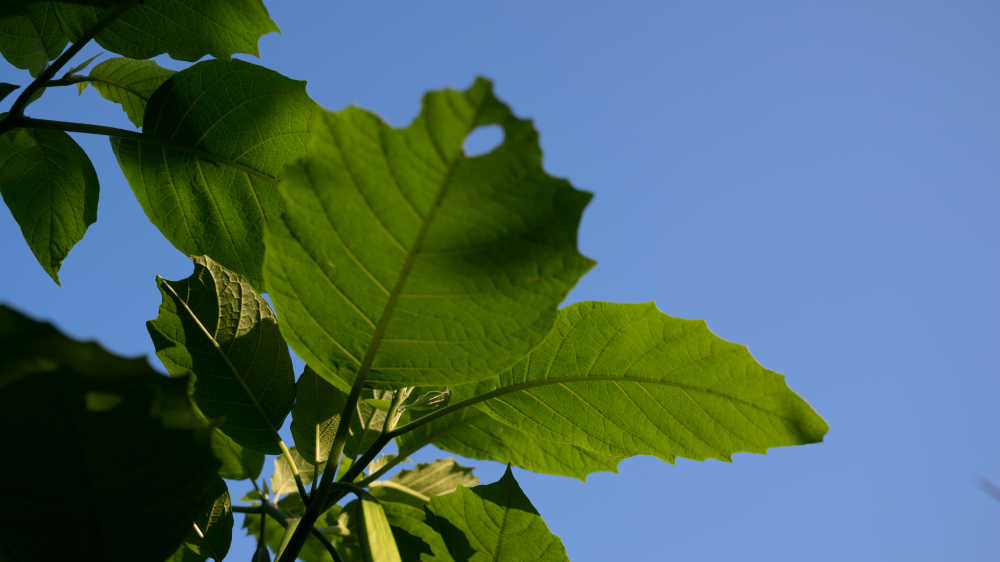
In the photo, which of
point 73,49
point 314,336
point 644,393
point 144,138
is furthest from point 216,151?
point 644,393

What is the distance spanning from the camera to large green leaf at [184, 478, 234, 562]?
1.23 metres

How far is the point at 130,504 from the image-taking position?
72 centimetres

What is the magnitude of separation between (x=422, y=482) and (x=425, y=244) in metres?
0.94

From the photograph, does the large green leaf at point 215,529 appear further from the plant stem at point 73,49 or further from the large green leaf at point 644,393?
the plant stem at point 73,49

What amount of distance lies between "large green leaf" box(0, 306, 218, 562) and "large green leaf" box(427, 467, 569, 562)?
0.63 metres

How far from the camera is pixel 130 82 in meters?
1.39

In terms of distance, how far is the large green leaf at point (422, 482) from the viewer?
155 centimetres

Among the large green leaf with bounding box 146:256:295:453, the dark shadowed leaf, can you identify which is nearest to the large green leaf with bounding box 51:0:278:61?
the dark shadowed leaf

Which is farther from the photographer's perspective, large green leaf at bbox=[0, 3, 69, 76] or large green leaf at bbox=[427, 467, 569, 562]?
large green leaf at bbox=[427, 467, 569, 562]

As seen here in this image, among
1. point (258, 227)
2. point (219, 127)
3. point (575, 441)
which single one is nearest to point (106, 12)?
point (219, 127)

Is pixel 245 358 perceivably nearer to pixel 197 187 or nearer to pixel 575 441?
pixel 197 187

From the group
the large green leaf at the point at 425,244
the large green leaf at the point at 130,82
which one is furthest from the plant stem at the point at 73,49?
the large green leaf at the point at 425,244

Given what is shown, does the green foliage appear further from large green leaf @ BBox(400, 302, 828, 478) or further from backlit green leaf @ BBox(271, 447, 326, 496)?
backlit green leaf @ BBox(271, 447, 326, 496)

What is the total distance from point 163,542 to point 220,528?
54cm
